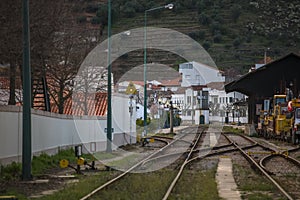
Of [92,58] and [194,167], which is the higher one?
[92,58]

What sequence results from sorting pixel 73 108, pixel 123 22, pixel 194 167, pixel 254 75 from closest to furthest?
pixel 194 167
pixel 73 108
pixel 254 75
pixel 123 22

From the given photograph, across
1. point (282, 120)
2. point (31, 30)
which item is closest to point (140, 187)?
point (31, 30)

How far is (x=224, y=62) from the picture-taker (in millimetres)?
115875

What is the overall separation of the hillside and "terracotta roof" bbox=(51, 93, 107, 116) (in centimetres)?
6302

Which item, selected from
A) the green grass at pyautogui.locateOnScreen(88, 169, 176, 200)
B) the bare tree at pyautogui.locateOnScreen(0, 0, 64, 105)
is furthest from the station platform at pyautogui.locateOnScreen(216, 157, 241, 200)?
the bare tree at pyautogui.locateOnScreen(0, 0, 64, 105)

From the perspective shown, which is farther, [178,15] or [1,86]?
[178,15]

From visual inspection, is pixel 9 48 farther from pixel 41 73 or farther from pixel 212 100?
pixel 212 100

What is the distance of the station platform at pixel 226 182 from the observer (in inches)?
666

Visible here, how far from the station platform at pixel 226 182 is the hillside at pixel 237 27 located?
79.8 m

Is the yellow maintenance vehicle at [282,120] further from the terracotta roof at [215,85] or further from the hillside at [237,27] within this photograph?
the terracotta roof at [215,85]

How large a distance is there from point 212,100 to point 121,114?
325ft

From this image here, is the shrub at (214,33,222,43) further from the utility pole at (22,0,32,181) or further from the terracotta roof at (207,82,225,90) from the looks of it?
the utility pole at (22,0,32,181)

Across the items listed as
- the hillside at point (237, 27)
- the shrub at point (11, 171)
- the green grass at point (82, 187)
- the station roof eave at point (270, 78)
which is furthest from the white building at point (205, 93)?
the shrub at point (11, 171)

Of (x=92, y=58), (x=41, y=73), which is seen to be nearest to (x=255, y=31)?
(x=92, y=58)
